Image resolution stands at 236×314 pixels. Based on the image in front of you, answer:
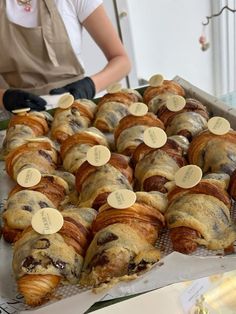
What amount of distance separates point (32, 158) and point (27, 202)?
193 mm

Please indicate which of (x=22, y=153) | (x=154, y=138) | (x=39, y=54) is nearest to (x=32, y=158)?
(x=22, y=153)

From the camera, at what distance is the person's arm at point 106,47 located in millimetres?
1754

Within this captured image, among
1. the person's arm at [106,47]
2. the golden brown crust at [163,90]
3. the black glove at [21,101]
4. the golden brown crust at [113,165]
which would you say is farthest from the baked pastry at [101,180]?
the person's arm at [106,47]

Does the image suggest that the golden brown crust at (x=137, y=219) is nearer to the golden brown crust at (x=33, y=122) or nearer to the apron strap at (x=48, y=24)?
the golden brown crust at (x=33, y=122)

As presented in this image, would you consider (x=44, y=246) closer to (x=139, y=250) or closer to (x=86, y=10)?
(x=139, y=250)

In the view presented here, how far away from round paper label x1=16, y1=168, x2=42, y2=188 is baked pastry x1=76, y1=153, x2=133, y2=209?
3.3 inches

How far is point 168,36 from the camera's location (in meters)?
2.62

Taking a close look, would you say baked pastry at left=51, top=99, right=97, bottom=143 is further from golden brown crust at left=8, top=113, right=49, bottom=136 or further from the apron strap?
the apron strap

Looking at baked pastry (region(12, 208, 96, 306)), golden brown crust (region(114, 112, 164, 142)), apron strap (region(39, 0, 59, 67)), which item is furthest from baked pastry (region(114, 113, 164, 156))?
apron strap (region(39, 0, 59, 67))

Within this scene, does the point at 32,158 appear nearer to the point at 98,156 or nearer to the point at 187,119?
the point at 98,156

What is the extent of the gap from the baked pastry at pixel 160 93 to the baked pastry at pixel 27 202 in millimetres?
393

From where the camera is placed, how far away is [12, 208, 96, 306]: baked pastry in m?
0.80

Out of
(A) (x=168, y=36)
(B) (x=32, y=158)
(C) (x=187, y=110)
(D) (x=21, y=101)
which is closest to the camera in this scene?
(B) (x=32, y=158)

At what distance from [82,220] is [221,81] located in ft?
6.98
